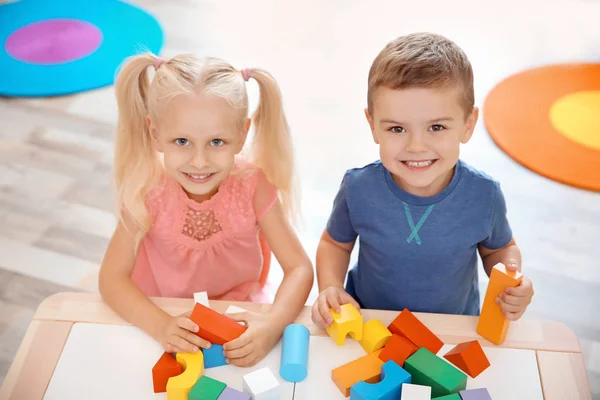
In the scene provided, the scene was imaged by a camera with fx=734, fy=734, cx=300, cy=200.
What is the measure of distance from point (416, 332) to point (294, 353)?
194mm

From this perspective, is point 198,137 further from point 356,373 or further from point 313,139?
point 313,139

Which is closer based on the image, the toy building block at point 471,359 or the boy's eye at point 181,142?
the toy building block at point 471,359

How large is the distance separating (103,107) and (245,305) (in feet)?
5.92

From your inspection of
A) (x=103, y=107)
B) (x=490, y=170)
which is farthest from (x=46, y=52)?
(x=490, y=170)

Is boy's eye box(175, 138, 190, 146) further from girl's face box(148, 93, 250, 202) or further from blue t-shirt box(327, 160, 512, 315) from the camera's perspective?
blue t-shirt box(327, 160, 512, 315)

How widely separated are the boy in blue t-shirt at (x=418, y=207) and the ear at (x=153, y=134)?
0.35 meters

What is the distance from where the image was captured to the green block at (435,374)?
1.05 meters

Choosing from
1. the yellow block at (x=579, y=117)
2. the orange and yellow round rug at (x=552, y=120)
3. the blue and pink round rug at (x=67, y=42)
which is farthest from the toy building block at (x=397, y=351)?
the blue and pink round rug at (x=67, y=42)

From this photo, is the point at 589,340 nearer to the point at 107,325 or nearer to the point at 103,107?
the point at 107,325

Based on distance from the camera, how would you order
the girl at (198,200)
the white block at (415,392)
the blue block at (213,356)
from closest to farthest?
1. the white block at (415,392)
2. the blue block at (213,356)
3. the girl at (198,200)

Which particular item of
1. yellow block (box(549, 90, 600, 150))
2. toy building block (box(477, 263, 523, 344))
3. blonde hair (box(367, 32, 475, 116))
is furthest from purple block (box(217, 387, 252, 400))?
yellow block (box(549, 90, 600, 150))

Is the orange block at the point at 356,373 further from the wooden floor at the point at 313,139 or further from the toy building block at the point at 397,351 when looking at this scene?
the wooden floor at the point at 313,139

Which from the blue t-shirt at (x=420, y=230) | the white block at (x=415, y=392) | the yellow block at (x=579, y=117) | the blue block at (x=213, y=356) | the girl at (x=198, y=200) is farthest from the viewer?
the yellow block at (x=579, y=117)

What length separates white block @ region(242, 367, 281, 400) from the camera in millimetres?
1040
